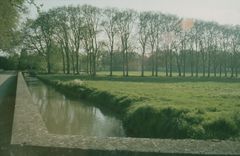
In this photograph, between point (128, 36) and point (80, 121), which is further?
point (128, 36)

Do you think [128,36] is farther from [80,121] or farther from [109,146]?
[109,146]

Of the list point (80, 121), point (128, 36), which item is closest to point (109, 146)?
point (80, 121)

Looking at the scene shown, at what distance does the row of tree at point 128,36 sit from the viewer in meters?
70.3

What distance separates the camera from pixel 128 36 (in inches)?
2862

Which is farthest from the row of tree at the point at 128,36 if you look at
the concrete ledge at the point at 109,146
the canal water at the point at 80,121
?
the concrete ledge at the point at 109,146

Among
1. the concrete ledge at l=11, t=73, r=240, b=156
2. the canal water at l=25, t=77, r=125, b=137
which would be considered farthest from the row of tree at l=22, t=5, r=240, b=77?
the concrete ledge at l=11, t=73, r=240, b=156

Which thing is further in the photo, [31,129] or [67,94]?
[67,94]

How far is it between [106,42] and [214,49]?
25.2 m

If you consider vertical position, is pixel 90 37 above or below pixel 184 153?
above

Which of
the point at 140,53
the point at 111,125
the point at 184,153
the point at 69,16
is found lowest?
the point at 111,125

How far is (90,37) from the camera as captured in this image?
2854 inches

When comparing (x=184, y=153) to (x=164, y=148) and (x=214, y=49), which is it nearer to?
(x=164, y=148)

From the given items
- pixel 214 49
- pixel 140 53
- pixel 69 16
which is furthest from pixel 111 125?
pixel 214 49

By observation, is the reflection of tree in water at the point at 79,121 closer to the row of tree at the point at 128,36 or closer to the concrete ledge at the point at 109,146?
the concrete ledge at the point at 109,146
